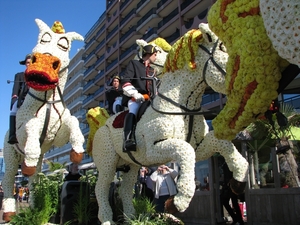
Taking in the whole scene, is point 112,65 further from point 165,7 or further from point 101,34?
point 165,7

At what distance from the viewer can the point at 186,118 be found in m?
3.56

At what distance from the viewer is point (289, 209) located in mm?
6344

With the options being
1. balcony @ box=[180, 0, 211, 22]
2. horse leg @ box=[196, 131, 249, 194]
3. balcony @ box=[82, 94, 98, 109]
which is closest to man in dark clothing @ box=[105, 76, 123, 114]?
horse leg @ box=[196, 131, 249, 194]

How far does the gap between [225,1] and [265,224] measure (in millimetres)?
5461

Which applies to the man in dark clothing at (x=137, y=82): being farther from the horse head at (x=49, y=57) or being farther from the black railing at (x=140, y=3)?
the black railing at (x=140, y=3)

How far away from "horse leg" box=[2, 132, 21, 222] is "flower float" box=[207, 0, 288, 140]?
11.5ft

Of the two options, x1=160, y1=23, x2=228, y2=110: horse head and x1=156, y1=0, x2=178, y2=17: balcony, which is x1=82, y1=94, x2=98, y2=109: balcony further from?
x1=160, y1=23, x2=228, y2=110: horse head

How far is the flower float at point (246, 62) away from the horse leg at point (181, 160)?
0.74m

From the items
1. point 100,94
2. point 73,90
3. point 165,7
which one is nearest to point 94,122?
point 165,7

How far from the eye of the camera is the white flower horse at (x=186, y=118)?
323 centimetres

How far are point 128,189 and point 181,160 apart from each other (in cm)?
167

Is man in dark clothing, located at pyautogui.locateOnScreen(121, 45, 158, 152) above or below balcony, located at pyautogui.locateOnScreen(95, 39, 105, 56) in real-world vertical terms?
below

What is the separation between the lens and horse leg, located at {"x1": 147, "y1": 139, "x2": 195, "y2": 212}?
2.98 metres

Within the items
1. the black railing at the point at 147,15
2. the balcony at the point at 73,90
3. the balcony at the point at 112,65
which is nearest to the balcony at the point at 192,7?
the black railing at the point at 147,15
